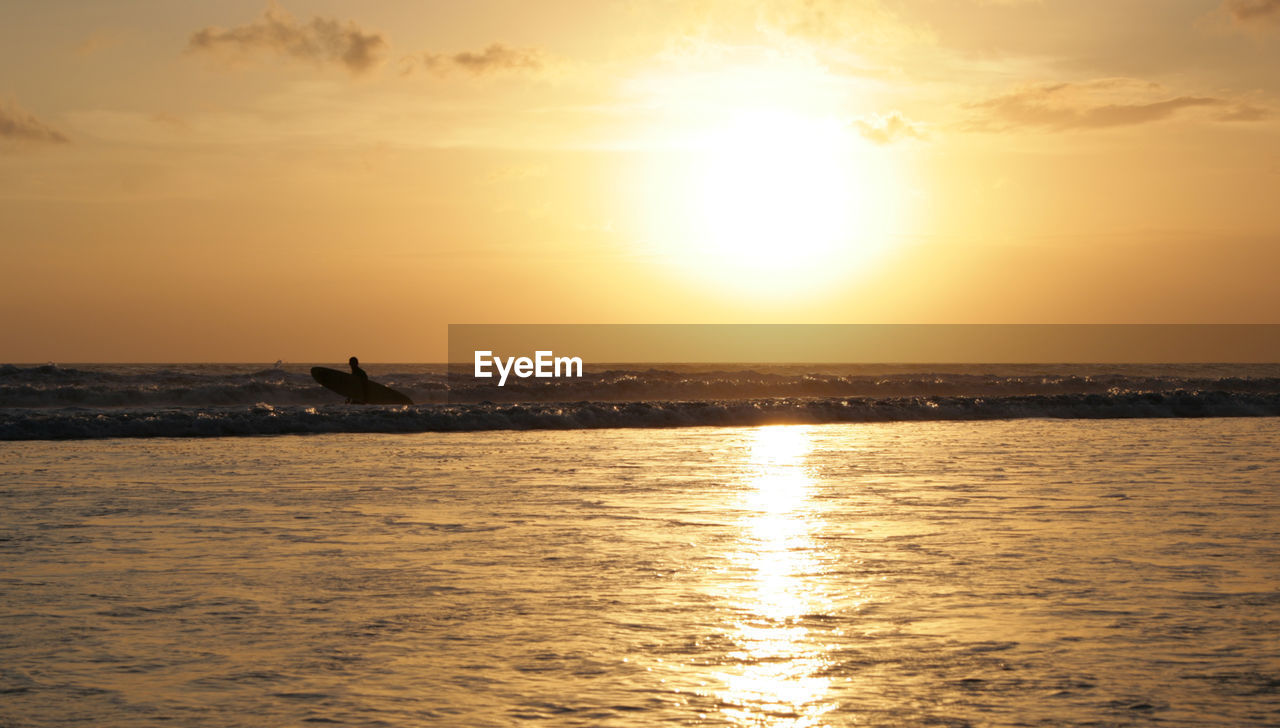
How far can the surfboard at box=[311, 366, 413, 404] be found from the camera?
36312 mm

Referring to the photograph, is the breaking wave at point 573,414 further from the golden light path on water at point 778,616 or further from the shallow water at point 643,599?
the golden light path on water at point 778,616

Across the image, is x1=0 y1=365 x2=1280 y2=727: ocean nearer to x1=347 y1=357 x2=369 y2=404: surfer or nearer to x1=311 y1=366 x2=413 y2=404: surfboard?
x1=347 y1=357 x2=369 y2=404: surfer

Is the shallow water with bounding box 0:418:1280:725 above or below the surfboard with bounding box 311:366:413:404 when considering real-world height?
below

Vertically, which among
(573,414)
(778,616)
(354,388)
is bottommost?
(778,616)

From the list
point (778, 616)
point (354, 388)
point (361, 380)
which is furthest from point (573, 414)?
point (778, 616)

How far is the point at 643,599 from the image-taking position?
7516 millimetres

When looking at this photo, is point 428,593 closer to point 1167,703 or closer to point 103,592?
point 103,592

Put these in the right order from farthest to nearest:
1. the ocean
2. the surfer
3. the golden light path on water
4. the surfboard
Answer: the surfboard → the surfer → the ocean → the golden light path on water

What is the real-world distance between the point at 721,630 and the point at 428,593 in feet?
7.40

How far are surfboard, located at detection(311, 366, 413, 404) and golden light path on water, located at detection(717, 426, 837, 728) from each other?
81.2 feet

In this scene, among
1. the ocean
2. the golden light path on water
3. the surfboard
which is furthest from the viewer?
the surfboard

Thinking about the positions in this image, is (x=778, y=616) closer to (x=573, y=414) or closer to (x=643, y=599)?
(x=643, y=599)

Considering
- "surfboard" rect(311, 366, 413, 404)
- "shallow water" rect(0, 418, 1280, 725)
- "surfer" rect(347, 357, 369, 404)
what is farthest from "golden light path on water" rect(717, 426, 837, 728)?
"surfboard" rect(311, 366, 413, 404)

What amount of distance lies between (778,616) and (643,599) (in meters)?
1.00
